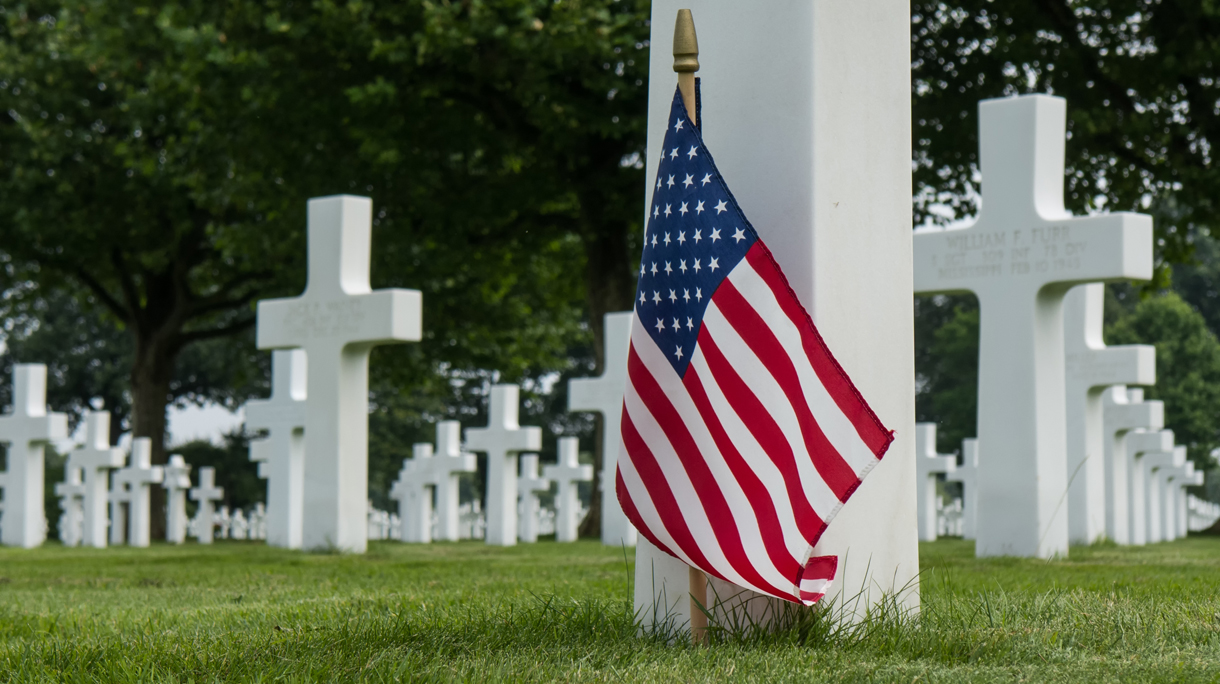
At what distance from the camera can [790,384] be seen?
4.16 meters

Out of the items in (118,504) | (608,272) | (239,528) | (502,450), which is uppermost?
(608,272)

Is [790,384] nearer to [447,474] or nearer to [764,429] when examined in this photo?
[764,429]

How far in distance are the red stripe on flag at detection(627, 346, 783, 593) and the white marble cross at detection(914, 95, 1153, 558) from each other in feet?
20.0

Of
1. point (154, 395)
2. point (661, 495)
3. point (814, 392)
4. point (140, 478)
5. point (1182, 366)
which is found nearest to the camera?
point (814, 392)

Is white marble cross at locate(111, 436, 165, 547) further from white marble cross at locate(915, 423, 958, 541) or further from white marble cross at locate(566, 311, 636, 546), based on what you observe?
white marble cross at locate(915, 423, 958, 541)

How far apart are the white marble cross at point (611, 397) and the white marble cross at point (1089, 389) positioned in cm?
448

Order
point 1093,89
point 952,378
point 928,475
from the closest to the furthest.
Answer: point 1093,89, point 928,475, point 952,378

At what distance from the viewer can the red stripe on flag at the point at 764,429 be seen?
13.5 feet

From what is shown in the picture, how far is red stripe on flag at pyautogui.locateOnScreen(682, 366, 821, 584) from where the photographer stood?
13.5ft

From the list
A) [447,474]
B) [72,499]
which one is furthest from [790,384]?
[72,499]

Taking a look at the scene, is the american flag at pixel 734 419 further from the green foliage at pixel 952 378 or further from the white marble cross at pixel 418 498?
the green foliage at pixel 952 378

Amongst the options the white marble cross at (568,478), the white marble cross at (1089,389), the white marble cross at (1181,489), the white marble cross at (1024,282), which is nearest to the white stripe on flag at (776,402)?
the white marble cross at (1024,282)

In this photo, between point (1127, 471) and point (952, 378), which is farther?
point (952, 378)

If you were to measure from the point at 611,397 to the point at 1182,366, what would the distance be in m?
32.7
